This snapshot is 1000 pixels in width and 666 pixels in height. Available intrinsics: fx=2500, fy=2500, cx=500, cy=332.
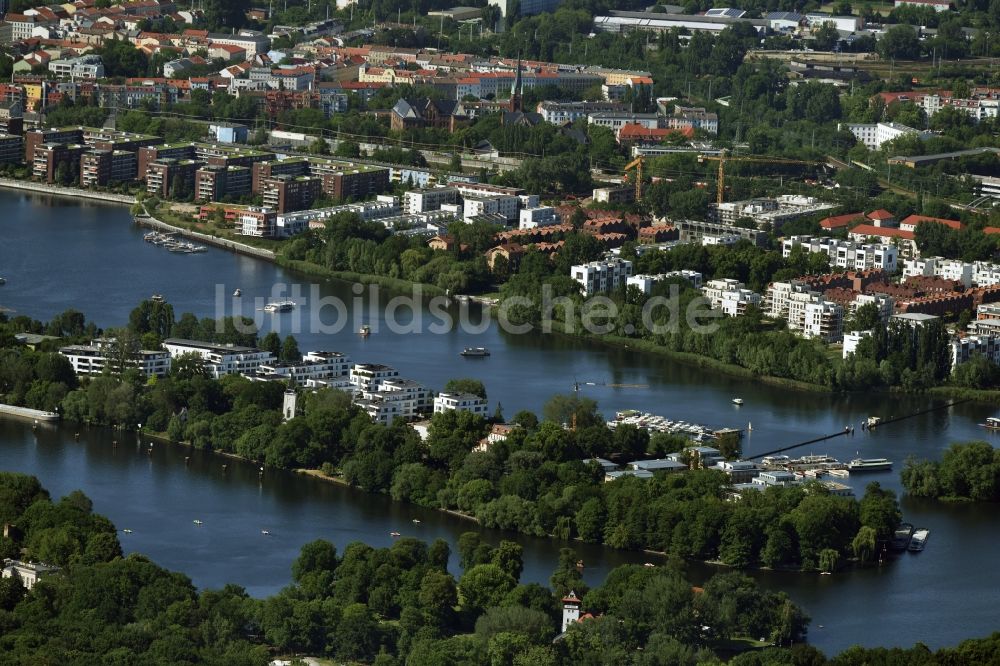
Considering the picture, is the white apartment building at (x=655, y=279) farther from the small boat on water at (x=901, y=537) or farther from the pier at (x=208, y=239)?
the small boat on water at (x=901, y=537)

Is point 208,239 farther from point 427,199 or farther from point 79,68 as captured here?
point 79,68

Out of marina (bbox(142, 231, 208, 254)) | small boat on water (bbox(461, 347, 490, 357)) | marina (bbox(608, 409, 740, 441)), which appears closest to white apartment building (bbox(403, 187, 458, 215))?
marina (bbox(142, 231, 208, 254))

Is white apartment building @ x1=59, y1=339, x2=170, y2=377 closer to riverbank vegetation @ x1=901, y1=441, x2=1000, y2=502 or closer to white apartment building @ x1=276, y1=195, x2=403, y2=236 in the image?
riverbank vegetation @ x1=901, y1=441, x2=1000, y2=502

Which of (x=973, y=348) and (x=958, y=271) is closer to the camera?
(x=973, y=348)

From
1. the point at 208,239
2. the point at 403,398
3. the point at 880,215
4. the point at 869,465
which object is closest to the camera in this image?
the point at 869,465

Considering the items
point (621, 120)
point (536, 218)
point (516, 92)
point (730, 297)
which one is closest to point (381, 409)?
point (730, 297)
